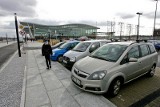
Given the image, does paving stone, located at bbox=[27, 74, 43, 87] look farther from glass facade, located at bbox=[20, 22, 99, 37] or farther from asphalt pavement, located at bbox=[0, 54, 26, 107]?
glass facade, located at bbox=[20, 22, 99, 37]

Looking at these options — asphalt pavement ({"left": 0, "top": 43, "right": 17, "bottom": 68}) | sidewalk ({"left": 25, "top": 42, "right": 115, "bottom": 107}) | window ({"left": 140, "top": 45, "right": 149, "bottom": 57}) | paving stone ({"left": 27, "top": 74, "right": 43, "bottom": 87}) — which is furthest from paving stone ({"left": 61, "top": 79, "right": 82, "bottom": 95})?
asphalt pavement ({"left": 0, "top": 43, "right": 17, "bottom": 68})

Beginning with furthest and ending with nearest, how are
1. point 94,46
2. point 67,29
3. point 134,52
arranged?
point 67,29
point 94,46
point 134,52

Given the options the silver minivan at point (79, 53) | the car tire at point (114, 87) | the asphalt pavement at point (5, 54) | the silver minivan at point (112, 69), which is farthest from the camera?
the asphalt pavement at point (5, 54)

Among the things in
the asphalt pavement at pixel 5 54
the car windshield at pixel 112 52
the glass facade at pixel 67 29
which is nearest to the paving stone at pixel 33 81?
the car windshield at pixel 112 52

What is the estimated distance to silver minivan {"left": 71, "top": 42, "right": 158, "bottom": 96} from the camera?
3.18 meters

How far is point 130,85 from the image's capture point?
4.21 m

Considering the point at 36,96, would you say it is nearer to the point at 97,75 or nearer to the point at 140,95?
the point at 97,75

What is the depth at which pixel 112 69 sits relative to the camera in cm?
325

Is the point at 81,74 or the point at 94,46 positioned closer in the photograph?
the point at 81,74

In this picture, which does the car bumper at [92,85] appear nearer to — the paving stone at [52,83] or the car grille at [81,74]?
the car grille at [81,74]

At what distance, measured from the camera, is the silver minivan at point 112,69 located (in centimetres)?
318

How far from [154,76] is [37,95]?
5087 millimetres

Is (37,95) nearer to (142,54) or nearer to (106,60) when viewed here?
(106,60)

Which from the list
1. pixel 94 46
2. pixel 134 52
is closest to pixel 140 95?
pixel 134 52
